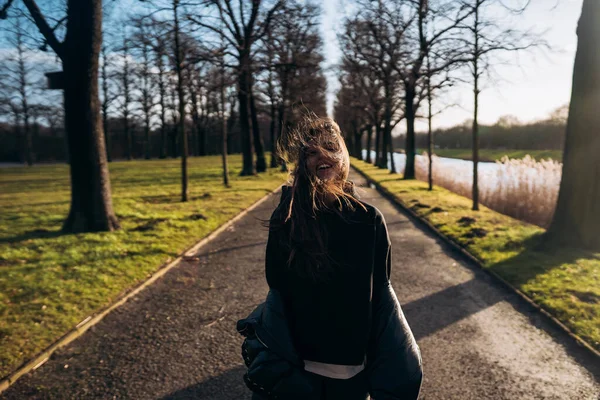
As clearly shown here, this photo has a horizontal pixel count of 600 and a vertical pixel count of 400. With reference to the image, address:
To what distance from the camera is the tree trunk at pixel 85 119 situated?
8570 mm

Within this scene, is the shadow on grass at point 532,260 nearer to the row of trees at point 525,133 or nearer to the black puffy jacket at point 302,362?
the black puffy jacket at point 302,362

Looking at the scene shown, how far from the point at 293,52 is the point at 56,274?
70.2 feet

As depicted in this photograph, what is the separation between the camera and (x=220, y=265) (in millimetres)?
7312

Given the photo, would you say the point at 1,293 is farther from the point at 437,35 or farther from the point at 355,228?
the point at 437,35

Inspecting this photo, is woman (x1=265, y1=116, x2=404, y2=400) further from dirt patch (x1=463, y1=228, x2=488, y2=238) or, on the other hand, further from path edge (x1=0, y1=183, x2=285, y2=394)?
dirt patch (x1=463, y1=228, x2=488, y2=238)

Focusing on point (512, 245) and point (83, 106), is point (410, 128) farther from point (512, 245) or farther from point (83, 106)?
point (83, 106)

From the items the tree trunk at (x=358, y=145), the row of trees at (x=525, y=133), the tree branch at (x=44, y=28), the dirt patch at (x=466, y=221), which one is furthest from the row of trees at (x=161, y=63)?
the tree trunk at (x=358, y=145)

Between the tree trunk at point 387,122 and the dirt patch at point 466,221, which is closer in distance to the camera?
the dirt patch at point 466,221

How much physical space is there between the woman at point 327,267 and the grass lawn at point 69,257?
3.55m

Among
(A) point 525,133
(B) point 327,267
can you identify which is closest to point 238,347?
(B) point 327,267

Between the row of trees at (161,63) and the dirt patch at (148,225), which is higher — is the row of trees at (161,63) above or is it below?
above

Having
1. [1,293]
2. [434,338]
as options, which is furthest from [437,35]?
[1,293]

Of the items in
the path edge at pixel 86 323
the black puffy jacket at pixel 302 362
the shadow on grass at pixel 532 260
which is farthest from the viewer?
the shadow on grass at pixel 532 260

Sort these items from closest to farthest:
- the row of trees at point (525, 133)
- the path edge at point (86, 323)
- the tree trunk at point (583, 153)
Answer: the path edge at point (86, 323), the tree trunk at point (583, 153), the row of trees at point (525, 133)
